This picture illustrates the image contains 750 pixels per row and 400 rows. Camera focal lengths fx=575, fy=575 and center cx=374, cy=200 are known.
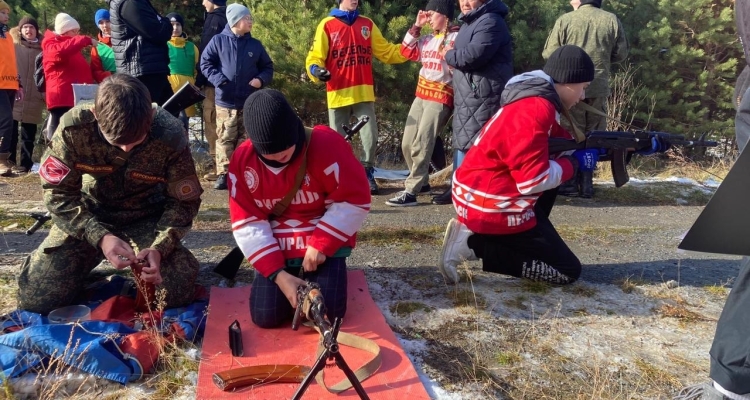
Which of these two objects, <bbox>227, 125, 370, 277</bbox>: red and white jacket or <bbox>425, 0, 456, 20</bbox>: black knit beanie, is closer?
<bbox>227, 125, 370, 277</bbox>: red and white jacket

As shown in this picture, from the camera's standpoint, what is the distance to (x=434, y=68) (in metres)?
5.89

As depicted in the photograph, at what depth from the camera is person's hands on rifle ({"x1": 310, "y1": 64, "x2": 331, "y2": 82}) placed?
578 cm

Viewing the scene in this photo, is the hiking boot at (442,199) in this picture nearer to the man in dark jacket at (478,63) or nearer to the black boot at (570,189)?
the man in dark jacket at (478,63)

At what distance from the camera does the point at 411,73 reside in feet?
25.0

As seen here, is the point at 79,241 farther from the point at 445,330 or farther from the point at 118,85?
the point at 445,330

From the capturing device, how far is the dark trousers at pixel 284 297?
3.03 metres

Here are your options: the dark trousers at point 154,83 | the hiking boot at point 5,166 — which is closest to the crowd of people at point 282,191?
the dark trousers at point 154,83

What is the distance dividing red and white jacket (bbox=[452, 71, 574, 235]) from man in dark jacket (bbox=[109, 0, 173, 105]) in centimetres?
378

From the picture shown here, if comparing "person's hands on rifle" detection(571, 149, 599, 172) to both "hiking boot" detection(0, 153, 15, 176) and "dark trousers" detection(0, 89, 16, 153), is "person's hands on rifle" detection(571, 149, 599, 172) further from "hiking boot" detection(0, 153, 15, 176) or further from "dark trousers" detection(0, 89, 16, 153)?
"hiking boot" detection(0, 153, 15, 176)

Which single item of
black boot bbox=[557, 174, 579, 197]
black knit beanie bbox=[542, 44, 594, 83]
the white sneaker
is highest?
black knit beanie bbox=[542, 44, 594, 83]

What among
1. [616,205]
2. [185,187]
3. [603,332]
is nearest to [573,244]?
[603,332]

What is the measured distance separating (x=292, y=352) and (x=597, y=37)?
5.40 m

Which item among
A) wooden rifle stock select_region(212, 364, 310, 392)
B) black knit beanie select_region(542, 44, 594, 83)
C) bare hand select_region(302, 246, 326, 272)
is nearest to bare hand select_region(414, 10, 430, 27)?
black knit beanie select_region(542, 44, 594, 83)

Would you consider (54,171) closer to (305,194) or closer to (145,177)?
(145,177)
